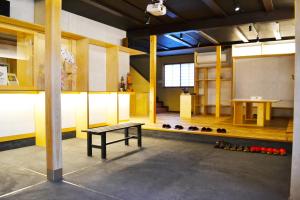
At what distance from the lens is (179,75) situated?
1109 cm

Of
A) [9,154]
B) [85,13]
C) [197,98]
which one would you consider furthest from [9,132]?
[197,98]

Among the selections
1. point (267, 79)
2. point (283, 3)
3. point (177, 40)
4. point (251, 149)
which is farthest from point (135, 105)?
point (283, 3)

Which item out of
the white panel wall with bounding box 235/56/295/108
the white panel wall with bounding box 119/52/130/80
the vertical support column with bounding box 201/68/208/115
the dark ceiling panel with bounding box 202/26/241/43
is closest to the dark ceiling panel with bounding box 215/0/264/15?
the dark ceiling panel with bounding box 202/26/241/43

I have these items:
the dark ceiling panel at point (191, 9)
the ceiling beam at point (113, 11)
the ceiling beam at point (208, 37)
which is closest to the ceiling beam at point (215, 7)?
the dark ceiling panel at point (191, 9)

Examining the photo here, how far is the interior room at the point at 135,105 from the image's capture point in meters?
2.87

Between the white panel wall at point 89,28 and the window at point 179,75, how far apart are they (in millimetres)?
4247

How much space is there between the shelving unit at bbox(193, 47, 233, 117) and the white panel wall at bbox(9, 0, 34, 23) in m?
6.35

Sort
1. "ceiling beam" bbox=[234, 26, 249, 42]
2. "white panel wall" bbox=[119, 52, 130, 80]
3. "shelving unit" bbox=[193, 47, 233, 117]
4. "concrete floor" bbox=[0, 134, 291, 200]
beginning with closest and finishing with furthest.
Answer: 1. "concrete floor" bbox=[0, 134, 291, 200]
2. "ceiling beam" bbox=[234, 26, 249, 42]
3. "white panel wall" bbox=[119, 52, 130, 80]
4. "shelving unit" bbox=[193, 47, 233, 117]

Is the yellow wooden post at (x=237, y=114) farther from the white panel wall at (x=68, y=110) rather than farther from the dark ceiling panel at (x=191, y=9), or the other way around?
the white panel wall at (x=68, y=110)

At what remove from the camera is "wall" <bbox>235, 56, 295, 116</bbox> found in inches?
321

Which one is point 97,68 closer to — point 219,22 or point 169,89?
point 219,22

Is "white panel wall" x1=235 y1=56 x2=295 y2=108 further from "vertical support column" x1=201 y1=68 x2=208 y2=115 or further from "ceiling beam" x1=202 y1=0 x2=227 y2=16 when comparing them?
"ceiling beam" x1=202 y1=0 x2=227 y2=16

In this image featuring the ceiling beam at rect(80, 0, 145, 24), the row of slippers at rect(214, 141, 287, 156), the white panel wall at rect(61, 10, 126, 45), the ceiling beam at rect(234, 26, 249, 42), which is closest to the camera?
the row of slippers at rect(214, 141, 287, 156)

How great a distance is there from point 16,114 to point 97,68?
247 cm
